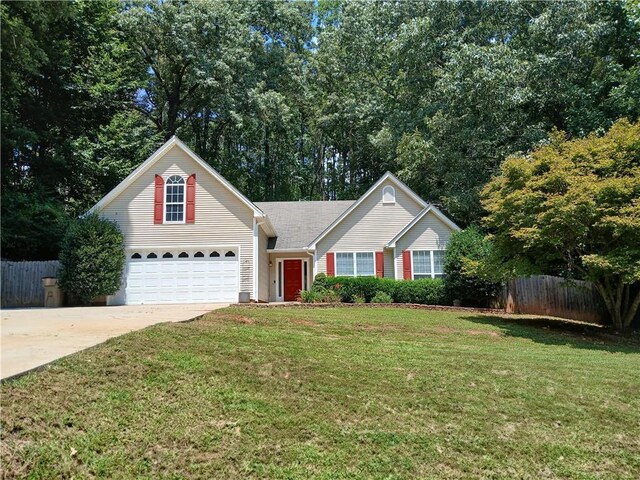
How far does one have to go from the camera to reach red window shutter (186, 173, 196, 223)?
64.7 ft

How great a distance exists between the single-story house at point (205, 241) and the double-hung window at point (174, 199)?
0.13 feet

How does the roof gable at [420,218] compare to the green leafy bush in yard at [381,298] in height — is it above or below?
above

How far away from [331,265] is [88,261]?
9.97 m

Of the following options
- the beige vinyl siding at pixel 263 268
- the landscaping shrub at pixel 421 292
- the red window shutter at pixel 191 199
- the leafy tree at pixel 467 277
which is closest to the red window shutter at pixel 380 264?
the landscaping shrub at pixel 421 292

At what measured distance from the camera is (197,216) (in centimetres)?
1978

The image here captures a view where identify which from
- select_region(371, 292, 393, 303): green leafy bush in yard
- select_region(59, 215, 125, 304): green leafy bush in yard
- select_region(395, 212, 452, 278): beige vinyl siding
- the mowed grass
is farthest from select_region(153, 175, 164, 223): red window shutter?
the mowed grass

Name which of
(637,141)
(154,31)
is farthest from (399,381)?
(154,31)

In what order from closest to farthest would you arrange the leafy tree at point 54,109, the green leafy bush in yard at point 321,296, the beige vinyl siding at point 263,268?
the green leafy bush in yard at point 321,296 < the beige vinyl siding at point 263,268 < the leafy tree at point 54,109

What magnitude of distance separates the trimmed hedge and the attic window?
420 centimetres

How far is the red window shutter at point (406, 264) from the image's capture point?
2016 centimetres

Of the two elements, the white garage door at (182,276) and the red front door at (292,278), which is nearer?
the white garage door at (182,276)

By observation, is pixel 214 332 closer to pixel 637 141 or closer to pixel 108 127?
pixel 637 141

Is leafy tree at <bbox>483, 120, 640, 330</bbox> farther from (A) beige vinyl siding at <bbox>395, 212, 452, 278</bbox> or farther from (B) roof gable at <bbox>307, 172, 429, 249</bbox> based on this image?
(B) roof gable at <bbox>307, 172, 429, 249</bbox>

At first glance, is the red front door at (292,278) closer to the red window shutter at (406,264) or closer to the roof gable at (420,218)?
the roof gable at (420,218)
